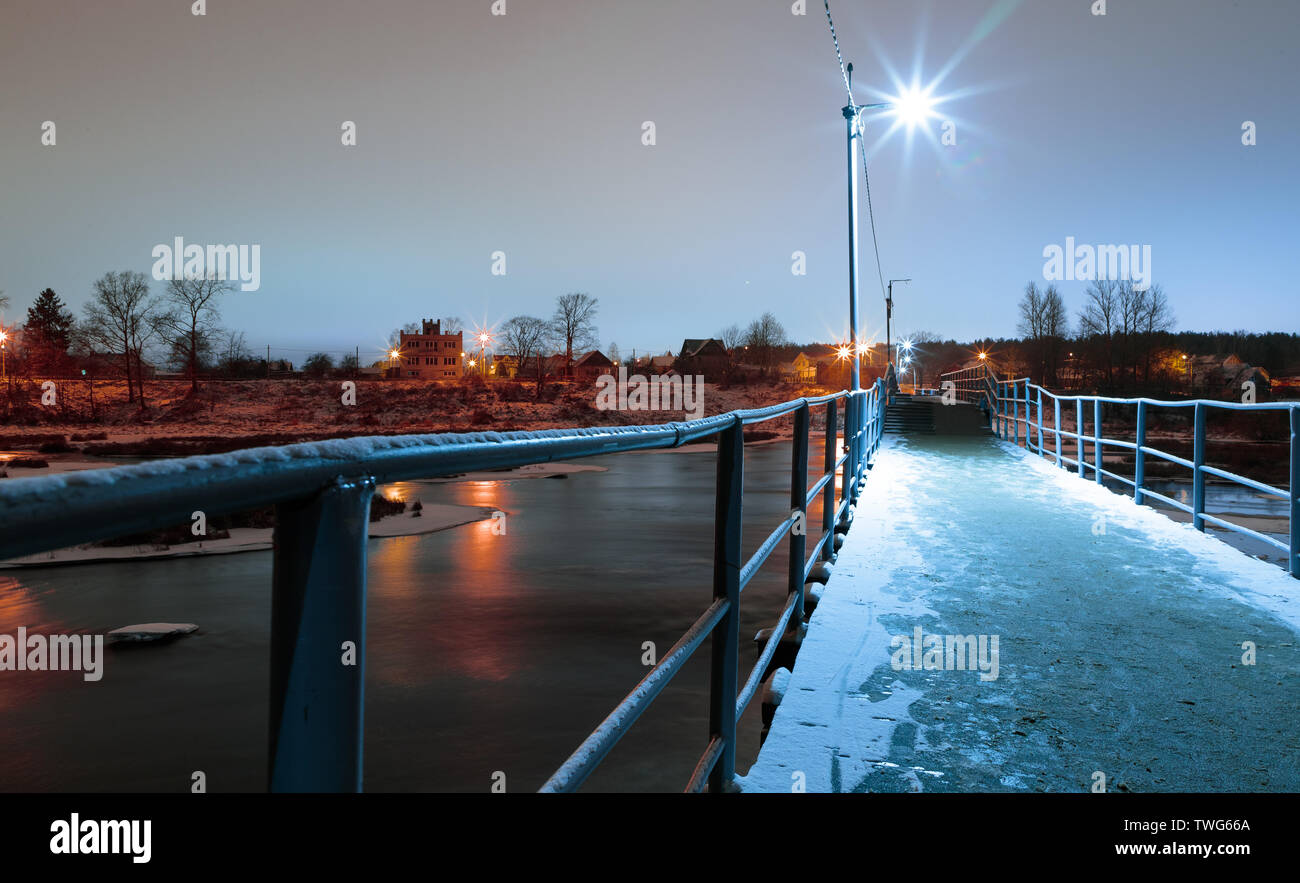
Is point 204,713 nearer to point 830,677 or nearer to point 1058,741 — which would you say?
point 830,677

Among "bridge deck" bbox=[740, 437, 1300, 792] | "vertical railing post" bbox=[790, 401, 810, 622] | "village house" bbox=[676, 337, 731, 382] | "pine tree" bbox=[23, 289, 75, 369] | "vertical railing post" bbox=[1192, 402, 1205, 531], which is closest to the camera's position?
"bridge deck" bbox=[740, 437, 1300, 792]

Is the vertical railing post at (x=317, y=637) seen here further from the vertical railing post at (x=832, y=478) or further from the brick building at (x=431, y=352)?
the brick building at (x=431, y=352)

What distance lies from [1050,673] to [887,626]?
35.8 inches

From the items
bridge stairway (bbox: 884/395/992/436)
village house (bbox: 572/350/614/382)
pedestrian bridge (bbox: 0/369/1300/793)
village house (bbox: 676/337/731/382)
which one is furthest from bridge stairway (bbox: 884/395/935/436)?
village house (bbox: 676/337/731/382)

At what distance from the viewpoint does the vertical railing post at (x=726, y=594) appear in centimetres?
258

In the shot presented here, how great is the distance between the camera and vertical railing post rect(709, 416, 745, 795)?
2.58 metres

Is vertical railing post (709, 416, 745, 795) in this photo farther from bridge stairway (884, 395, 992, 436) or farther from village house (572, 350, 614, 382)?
village house (572, 350, 614, 382)

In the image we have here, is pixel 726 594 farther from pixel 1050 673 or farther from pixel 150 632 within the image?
pixel 150 632

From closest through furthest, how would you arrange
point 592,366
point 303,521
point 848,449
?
point 303,521 < point 848,449 < point 592,366

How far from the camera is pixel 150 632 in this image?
15414 mm

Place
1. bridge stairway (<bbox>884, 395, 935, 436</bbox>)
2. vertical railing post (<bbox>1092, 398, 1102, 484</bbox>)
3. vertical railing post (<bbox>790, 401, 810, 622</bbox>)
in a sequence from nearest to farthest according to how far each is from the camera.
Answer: vertical railing post (<bbox>790, 401, 810, 622</bbox>) < vertical railing post (<bbox>1092, 398, 1102, 484</bbox>) < bridge stairway (<bbox>884, 395, 935, 436</bbox>)

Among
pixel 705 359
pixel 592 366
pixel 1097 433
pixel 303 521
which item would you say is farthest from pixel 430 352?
pixel 303 521

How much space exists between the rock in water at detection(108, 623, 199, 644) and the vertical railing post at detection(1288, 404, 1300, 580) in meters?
16.1
